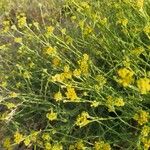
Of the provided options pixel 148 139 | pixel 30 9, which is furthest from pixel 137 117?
pixel 30 9

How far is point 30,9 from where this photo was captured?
4.46 meters

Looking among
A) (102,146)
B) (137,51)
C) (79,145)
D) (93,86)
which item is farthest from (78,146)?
(137,51)

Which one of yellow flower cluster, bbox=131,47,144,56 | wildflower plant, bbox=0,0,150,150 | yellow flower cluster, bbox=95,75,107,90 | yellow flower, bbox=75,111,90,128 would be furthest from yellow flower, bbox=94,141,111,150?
yellow flower cluster, bbox=131,47,144,56

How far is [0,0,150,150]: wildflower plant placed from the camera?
2312mm

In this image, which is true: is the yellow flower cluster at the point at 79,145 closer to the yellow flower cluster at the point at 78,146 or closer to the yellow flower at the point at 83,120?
the yellow flower cluster at the point at 78,146

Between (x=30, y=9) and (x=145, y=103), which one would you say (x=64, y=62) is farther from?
(x=30, y=9)

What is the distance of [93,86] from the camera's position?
7.76ft

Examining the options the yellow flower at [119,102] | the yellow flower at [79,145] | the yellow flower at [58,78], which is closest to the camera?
the yellow flower at [119,102]

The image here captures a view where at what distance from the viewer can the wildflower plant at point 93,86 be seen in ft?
7.59

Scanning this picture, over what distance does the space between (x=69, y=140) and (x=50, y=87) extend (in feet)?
1.72

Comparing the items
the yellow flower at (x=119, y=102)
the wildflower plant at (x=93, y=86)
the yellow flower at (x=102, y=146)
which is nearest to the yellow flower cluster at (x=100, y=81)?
the wildflower plant at (x=93, y=86)

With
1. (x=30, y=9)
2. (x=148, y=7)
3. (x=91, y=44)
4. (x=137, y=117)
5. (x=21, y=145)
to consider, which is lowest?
(x=21, y=145)

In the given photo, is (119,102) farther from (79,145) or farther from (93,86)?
(79,145)

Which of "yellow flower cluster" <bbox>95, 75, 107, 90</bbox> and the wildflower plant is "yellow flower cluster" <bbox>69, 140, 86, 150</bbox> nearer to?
the wildflower plant
